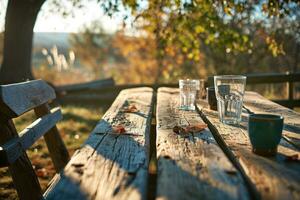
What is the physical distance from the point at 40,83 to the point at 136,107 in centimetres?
74

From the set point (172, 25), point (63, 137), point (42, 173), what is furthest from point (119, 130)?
point (172, 25)

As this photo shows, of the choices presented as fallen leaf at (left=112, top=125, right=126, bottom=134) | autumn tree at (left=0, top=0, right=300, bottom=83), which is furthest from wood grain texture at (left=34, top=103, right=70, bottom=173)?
autumn tree at (left=0, top=0, right=300, bottom=83)

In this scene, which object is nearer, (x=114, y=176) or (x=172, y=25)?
(x=114, y=176)

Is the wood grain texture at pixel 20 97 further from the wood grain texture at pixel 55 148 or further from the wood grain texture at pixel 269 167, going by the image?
the wood grain texture at pixel 269 167

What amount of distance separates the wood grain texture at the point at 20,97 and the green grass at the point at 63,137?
0.97 metres

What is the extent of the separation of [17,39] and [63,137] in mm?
2963

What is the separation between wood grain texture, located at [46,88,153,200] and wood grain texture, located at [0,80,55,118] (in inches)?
16.2

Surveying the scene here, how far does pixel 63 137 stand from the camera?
5.58 metres

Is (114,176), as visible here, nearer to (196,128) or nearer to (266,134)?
(266,134)

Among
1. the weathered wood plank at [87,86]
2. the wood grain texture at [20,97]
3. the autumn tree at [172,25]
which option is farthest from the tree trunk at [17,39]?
the wood grain texture at [20,97]

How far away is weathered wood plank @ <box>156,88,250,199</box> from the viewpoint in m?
1.14

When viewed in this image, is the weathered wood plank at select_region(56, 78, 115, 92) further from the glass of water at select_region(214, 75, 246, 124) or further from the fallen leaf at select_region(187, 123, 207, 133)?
the fallen leaf at select_region(187, 123, 207, 133)

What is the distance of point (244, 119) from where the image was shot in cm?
236

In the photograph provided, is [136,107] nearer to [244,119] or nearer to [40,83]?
[40,83]
